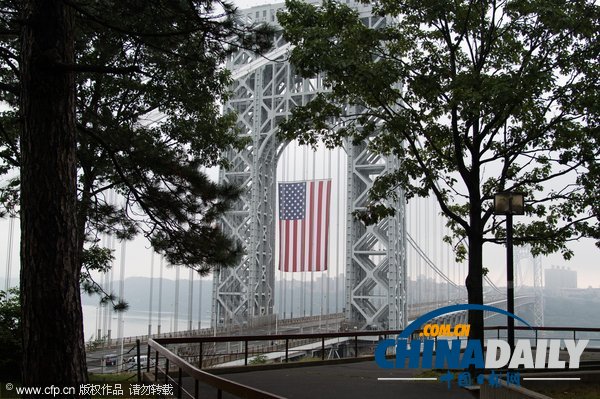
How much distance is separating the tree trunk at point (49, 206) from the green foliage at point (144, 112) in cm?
24

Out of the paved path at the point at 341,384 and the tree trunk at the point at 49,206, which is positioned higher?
the tree trunk at the point at 49,206

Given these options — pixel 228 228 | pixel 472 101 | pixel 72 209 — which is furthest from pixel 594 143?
pixel 228 228

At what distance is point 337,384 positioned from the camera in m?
9.09

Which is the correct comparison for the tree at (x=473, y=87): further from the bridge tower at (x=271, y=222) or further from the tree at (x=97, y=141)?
the bridge tower at (x=271, y=222)

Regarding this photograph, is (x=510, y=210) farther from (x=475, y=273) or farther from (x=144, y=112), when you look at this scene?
(x=144, y=112)

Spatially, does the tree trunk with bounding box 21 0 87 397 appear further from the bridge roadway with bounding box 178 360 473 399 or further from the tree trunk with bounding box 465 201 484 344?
the tree trunk with bounding box 465 201 484 344

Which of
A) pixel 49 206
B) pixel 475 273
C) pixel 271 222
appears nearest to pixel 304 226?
pixel 271 222

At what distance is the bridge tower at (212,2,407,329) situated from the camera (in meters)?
26.4

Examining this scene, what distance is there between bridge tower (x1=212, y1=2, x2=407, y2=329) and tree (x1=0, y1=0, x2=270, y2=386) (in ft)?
47.7

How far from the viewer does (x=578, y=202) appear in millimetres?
11070

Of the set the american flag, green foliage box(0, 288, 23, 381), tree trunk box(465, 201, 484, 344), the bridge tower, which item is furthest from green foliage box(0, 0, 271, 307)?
the bridge tower

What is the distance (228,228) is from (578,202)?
20.2m

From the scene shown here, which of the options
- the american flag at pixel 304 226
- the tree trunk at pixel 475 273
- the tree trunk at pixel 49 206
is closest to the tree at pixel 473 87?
the tree trunk at pixel 475 273

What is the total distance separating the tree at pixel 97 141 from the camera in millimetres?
4805
